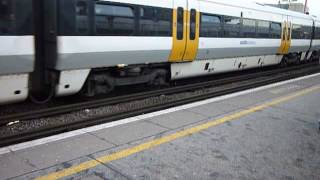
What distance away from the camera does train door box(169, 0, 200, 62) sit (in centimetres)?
972

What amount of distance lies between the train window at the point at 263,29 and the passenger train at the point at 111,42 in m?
0.80

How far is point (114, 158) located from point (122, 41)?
13.0 feet

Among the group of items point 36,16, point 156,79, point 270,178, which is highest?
point 36,16

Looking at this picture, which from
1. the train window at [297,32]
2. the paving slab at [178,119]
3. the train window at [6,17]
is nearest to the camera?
the train window at [6,17]

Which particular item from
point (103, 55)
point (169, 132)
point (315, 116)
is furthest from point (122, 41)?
point (315, 116)

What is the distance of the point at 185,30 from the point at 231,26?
2679mm

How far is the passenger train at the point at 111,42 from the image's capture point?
6578 millimetres

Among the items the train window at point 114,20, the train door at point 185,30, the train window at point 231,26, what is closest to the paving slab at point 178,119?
the train window at point 114,20

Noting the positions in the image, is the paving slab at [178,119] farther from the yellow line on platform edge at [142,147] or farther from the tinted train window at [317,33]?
the tinted train window at [317,33]

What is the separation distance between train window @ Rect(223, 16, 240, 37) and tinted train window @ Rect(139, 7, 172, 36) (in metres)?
2.93

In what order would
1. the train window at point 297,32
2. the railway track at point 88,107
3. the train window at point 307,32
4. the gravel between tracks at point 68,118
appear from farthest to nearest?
the train window at point 307,32
the train window at point 297,32
the gravel between tracks at point 68,118
the railway track at point 88,107

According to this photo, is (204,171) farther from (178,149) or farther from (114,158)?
(114,158)

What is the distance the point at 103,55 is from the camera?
7848 mm

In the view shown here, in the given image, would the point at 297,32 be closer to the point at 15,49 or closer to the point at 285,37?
the point at 285,37
